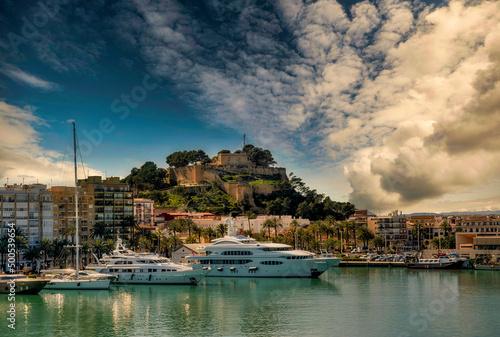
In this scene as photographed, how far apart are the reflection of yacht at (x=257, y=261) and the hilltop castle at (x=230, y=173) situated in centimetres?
7064

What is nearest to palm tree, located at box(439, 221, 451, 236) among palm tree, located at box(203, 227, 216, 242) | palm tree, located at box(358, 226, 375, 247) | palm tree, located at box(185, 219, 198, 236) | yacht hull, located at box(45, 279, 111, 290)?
palm tree, located at box(358, 226, 375, 247)

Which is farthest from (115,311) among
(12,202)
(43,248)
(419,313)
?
(12,202)

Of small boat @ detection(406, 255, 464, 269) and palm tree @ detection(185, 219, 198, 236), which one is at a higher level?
palm tree @ detection(185, 219, 198, 236)

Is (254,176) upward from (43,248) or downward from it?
upward

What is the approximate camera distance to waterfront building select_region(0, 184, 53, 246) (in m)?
75.2

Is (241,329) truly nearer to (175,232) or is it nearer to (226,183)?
(175,232)

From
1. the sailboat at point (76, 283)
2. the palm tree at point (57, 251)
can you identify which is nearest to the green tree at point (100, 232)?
the palm tree at point (57, 251)

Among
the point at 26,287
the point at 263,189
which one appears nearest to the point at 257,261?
the point at 26,287

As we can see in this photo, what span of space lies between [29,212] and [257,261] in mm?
38966

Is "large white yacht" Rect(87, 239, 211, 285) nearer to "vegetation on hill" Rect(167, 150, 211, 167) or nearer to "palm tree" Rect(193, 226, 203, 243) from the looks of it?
"palm tree" Rect(193, 226, 203, 243)

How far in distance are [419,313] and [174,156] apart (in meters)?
126

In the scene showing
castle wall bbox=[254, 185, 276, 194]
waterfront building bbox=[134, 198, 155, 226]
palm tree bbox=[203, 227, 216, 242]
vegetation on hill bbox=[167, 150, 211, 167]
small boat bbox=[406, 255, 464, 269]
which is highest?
vegetation on hill bbox=[167, 150, 211, 167]

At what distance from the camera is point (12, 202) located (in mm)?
75938

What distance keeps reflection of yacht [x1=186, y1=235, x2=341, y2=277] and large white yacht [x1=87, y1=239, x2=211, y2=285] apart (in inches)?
256
